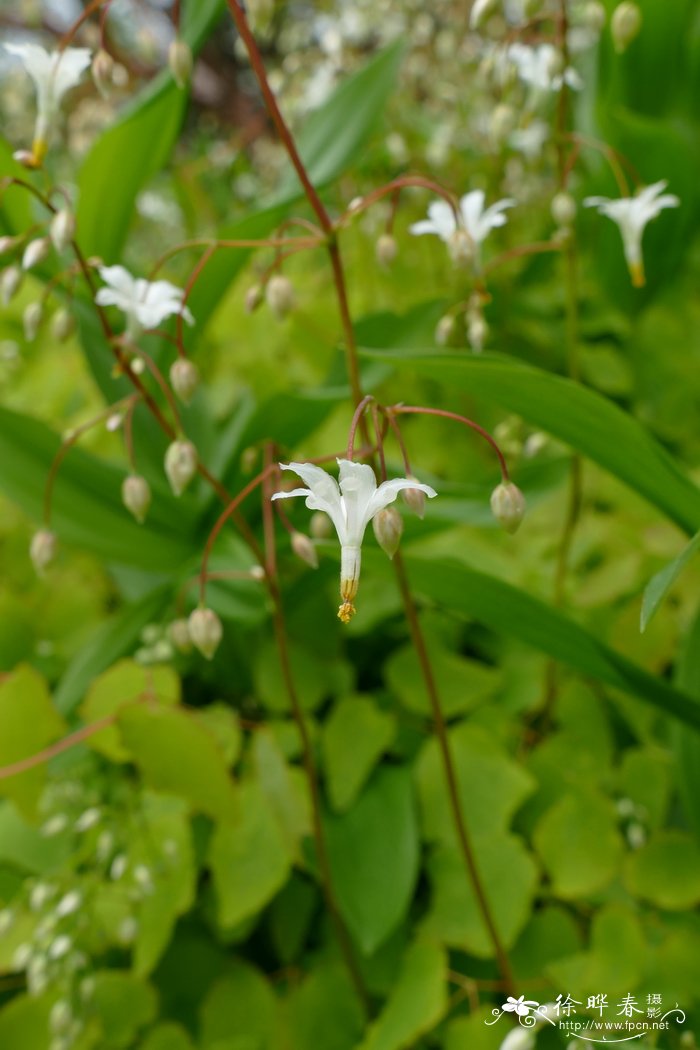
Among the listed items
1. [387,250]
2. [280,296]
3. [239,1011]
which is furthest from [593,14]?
[239,1011]

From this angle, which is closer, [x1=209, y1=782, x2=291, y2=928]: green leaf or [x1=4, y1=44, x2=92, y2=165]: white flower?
[x1=4, y1=44, x2=92, y2=165]: white flower

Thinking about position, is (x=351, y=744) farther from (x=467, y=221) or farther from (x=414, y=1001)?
(x=467, y=221)

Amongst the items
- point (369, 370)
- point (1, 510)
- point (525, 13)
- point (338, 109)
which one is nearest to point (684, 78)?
point (338, 109)

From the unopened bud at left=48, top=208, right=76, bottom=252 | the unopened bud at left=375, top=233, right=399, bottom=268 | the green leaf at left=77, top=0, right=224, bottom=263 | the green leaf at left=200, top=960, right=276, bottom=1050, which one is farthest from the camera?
the green leaf at left=77, top=0, right=224, bottom=263

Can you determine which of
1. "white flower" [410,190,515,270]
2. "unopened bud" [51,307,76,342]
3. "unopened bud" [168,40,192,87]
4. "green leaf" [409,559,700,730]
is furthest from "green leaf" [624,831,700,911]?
"unopened bud" [168,40,192,87]

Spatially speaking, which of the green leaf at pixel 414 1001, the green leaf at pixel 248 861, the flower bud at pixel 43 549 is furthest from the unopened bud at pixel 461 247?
the green leaf at pixel 414 1001

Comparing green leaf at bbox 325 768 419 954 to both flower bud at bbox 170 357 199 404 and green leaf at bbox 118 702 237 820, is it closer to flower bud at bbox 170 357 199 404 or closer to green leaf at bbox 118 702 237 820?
green leaf at bbox 118 702 237 820

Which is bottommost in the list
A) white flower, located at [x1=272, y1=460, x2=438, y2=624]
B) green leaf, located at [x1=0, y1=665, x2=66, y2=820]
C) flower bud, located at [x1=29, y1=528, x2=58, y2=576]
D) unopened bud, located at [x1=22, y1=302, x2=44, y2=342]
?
green leaf, located at [x1=0, y1=665, x2=66, y2=820]
